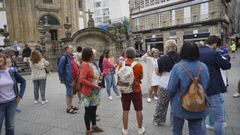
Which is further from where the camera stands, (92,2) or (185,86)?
(92,2)

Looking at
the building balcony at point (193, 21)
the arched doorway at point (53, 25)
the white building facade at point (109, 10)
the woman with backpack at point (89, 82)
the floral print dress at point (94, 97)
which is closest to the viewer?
the woman with backpack at point (89, 82)

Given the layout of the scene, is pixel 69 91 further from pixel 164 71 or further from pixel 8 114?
pixel 164 71

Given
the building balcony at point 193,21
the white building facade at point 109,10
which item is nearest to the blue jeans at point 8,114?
the building balcony at point 193,21

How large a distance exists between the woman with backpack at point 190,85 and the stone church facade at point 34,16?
27.6 meters

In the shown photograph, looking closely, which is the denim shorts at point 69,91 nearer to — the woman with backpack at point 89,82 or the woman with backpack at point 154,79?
the woman with backpack at point 89,82

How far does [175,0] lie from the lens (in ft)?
109

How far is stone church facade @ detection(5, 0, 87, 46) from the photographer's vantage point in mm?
26486

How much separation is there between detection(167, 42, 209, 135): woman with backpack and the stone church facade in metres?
27.6

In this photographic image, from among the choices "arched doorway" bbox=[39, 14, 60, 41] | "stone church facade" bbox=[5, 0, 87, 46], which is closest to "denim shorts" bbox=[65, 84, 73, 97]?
"stone church facade" bbox=[5, 0, 87, 46]

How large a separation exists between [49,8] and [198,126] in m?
30.7

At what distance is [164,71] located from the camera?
4504 millimetres

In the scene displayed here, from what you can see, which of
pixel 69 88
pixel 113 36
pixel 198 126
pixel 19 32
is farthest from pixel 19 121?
pixel 19 32

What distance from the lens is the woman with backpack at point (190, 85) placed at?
2.74 m

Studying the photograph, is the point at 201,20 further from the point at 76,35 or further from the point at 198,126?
the point at 198,126
